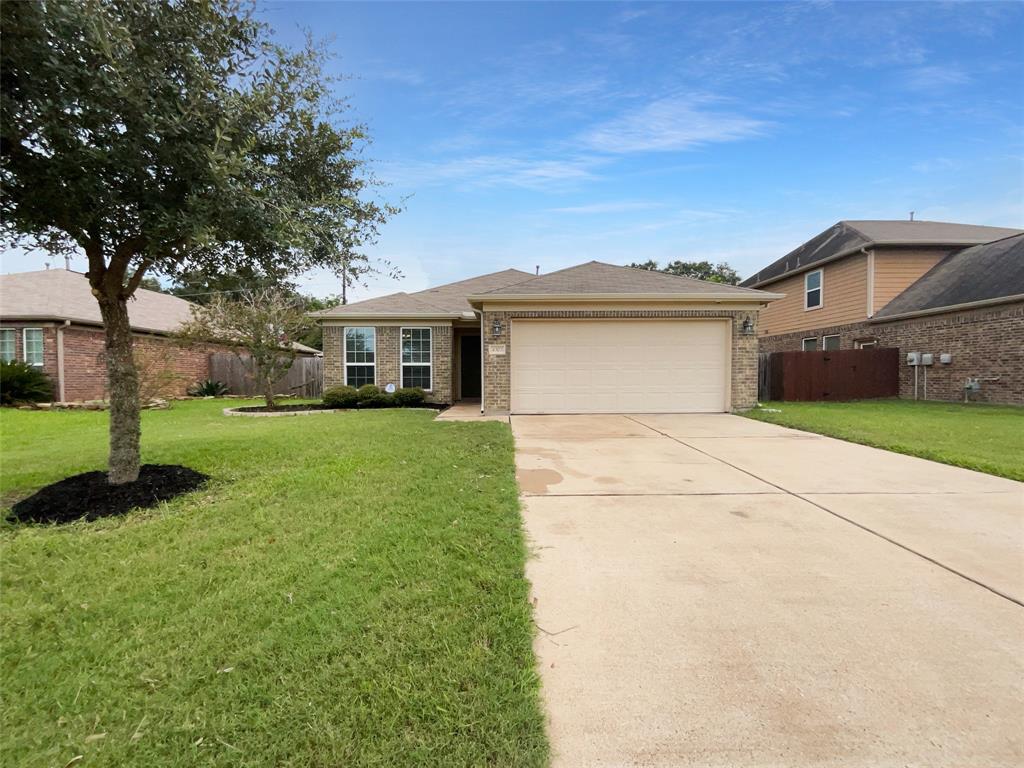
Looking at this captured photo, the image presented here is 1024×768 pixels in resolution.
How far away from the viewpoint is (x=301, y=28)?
4277mm

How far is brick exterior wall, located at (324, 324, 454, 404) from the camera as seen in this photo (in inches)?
541

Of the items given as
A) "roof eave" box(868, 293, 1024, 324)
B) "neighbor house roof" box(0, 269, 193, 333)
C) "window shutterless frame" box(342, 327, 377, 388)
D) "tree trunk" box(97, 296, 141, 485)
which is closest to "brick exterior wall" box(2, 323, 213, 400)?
"neighbor house roof" box(0, 269, 193, 333)

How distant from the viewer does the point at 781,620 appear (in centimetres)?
245

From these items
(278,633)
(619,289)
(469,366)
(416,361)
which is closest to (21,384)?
(416,361)

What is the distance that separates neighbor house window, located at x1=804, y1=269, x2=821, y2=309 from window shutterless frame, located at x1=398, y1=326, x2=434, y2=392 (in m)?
15.1

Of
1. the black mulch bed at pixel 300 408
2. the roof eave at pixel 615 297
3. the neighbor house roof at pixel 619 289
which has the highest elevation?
the neighbor house roof at pixel 619 289

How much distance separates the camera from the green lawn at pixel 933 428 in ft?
19.7

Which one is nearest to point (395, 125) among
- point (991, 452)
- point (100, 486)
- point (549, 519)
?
point (100, 486)

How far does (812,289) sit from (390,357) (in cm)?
1641

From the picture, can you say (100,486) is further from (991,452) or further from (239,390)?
(239,390)

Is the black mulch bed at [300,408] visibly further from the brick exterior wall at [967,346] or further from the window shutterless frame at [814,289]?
the window shutterless frame at [814,289]

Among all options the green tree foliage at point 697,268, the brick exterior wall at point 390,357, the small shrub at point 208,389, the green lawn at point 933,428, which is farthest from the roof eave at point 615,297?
the green tree foliage at point 697,268

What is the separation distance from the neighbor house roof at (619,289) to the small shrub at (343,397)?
15.0ft

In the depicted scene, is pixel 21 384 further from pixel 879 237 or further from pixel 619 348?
pixel 879 237
